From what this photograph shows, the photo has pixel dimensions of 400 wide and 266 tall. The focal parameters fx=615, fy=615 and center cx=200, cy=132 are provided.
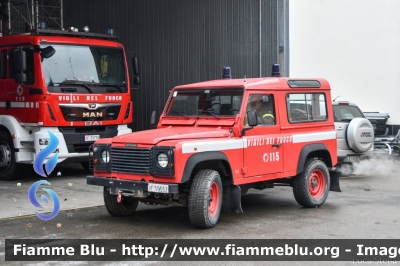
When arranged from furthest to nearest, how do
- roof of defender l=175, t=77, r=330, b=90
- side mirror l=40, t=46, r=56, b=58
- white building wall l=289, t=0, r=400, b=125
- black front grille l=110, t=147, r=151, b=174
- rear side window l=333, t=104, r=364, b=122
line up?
white building wall l=289, t=0, r=400, b=125 → rear side window l=333, t=104, r=364, b=122 → side mirror l=40, t=46, r=56, b=58 → roof of defender l=175, t=77, r=330, b=90 → black front grille l=110, t=147, r=151, b=174

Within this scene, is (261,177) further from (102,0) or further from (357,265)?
(102,0)

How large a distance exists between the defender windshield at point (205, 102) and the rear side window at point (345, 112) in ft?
17.9

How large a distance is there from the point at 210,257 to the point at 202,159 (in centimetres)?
167

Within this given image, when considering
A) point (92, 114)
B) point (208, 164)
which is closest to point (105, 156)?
point (208, 164)

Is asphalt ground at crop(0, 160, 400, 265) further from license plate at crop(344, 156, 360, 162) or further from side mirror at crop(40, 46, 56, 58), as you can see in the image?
side mirror at crop(40, 46, 56, 58)

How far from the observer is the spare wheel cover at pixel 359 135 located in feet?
43.6

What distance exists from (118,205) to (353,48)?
12.6m

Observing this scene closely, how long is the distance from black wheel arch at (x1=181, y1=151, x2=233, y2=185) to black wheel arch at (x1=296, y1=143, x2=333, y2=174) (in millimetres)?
1607

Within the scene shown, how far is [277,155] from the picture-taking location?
31.3 feet

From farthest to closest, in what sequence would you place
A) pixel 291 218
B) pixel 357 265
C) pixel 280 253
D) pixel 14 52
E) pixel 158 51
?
1. pixel 158 51
2. pixel 14 52
3. pixel 291 218
4. pixel 280 253
5. pixel 357 265

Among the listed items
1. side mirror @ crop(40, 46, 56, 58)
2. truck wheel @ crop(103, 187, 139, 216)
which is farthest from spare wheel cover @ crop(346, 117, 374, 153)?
side mirror @ crop(40, 46, 56, 58)

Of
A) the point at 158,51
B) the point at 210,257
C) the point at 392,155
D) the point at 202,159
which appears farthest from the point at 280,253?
the point at 158,51

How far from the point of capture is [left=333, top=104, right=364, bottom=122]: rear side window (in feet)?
46.9

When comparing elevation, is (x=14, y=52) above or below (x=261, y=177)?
above
